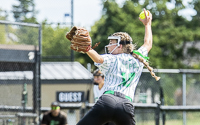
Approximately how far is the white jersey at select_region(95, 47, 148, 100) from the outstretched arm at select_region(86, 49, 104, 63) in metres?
0.11

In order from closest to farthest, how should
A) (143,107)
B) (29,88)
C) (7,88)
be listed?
1. (7,88)
2. (29,88)
3. (143,107)

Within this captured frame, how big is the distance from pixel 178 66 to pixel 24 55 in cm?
2772

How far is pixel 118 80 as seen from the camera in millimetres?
4629

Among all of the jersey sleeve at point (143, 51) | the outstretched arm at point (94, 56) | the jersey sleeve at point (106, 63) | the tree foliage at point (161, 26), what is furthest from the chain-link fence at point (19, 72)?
the tree foliage at point (161, 26)

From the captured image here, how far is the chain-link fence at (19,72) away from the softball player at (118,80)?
5043 mm

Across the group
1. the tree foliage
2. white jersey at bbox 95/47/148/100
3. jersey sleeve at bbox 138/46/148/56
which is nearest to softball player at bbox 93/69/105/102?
jersey sleeve at bbox 138/46/148/56

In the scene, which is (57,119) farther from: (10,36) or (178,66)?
(178,66)

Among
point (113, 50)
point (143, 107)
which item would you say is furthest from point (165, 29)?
point (113, 50)

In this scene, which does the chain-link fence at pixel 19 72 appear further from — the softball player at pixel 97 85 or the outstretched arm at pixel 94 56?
the outstretched arm at pixel 94 56

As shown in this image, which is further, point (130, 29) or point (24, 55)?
point (130, 29)

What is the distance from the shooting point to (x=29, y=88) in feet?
33.6

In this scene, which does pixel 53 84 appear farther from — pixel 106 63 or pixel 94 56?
pixel 94 56

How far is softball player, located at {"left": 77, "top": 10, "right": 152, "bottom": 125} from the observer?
14.0 feet

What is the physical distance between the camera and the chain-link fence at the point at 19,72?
31.1 feet
